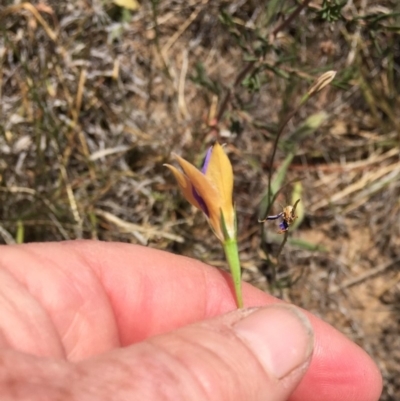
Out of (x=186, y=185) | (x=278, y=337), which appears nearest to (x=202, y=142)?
(x=186, y=185)

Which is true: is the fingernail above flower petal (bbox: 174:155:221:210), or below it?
below

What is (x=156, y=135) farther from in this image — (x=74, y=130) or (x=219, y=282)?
(x=219, y=282)

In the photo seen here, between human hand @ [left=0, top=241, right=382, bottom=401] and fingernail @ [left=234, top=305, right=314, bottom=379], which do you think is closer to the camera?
human hand @ [left=0, top=241, right=382, bottom=401]

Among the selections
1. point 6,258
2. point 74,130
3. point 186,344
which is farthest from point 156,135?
point 186,344

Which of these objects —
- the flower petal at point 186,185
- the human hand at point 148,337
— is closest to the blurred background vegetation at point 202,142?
the human hand at point 148,337

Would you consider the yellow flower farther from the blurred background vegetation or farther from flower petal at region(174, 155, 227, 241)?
the blurred background vegetation

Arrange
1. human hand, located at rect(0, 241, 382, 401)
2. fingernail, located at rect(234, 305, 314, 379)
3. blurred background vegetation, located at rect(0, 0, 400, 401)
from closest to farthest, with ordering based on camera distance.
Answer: human hand, located at rect(0, 241, 382, 401)
fingernail, located at rect(234, 305, 314, 379)
blurred background vegetation, located at rect(0, 0, 400, 401)

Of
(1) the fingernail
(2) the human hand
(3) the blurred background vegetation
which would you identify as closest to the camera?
(2) the human hand

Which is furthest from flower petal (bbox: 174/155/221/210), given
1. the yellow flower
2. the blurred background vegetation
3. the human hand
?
the blurred background vegetation
